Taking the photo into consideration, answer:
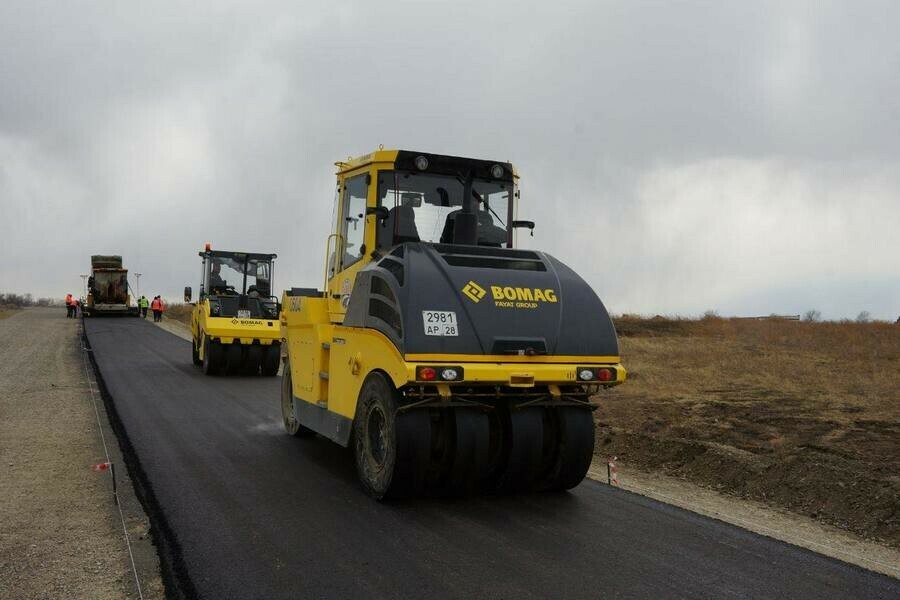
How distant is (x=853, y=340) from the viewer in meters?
24.8

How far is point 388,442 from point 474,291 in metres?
1.42

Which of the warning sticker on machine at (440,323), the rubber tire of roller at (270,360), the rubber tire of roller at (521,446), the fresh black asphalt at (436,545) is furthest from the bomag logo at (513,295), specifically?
the rubber tire of roller at (270,360)

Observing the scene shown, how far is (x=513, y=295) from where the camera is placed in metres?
6.29

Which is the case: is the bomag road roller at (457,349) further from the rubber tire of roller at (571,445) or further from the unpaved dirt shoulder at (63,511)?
the unpaved dirt shoulder at (63,511)

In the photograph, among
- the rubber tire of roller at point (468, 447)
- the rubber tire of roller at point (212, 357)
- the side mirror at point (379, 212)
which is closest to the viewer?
the rubber tire of roller at point (468, 447)

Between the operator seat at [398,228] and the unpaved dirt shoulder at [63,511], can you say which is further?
the operator seat at [398,228]

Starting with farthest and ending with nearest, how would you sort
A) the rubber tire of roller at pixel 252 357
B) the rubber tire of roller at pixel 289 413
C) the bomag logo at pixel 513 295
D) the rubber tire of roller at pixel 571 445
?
1. the rubber tire of roller at pixel 252 357
2. the rubber tire of roller at pixel 289 413
3. the rubber tire of roller at pixel 571 445
4. the bomag logo at pixel 513 295

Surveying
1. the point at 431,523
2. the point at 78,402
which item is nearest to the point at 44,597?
the point at 431,523

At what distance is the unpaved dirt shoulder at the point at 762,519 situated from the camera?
5.92m

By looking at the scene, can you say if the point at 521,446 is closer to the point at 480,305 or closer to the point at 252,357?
the point at 480,305

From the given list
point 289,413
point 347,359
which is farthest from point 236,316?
point 347,359

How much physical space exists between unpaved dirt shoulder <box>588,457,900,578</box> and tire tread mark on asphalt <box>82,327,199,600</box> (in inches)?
166

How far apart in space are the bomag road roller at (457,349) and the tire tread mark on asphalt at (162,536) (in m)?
1.69

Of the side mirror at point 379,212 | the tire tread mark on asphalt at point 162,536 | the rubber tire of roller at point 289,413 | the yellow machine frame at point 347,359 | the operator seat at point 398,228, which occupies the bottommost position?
the tire tread mark on asphalt at point 162,536
